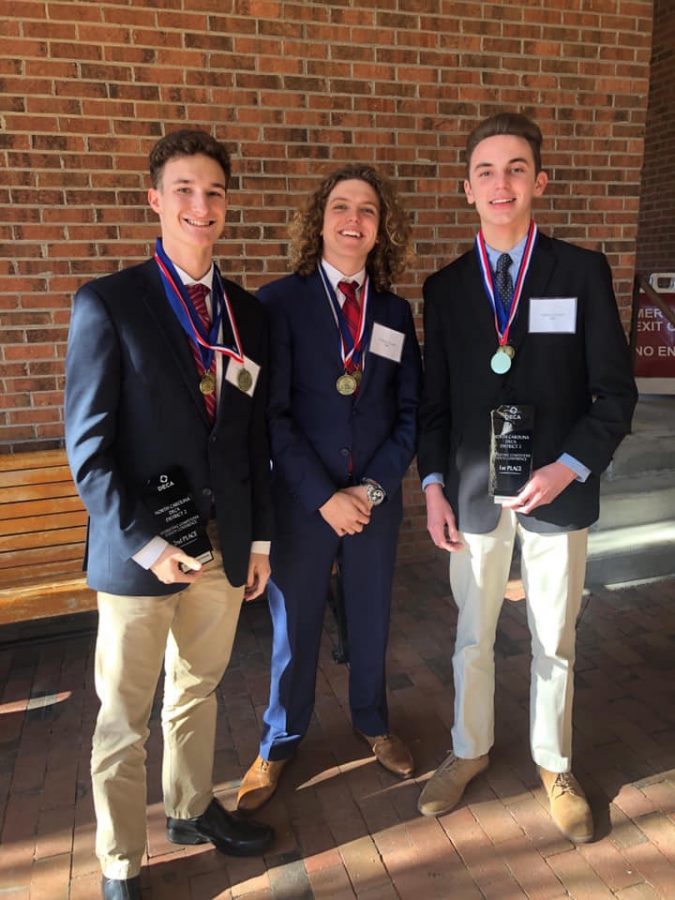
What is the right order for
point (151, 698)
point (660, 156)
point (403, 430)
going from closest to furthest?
point (151, 698) < point (403, 430) < point (660, 156)

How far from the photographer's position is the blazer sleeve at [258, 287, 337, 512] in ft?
7.51

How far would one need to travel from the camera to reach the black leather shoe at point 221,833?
2.29 meters

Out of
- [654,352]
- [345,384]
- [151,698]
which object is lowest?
[151,698]

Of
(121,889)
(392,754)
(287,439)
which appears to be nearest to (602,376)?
(287,439)

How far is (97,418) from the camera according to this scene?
1.78 meters

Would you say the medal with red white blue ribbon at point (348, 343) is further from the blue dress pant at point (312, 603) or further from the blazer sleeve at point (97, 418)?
the blazer sleeve at point (97, 418)

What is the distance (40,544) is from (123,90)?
2.40 meters

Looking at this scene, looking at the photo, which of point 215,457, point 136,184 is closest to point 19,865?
point 215,457

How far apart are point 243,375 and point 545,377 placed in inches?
37.2

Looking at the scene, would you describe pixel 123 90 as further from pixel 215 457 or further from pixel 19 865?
pixel 19 865

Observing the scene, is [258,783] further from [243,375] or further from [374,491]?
[243,375]

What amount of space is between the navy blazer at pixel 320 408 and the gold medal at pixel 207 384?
344 millimetres

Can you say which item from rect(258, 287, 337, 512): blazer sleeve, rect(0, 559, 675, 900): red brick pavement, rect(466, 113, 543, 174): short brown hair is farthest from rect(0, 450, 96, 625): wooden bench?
rect(466, 113, 543, 174): short brown hair

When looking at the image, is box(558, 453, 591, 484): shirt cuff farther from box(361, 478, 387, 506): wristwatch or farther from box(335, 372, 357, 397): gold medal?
box(335, 372, 357, 397): gold medal
